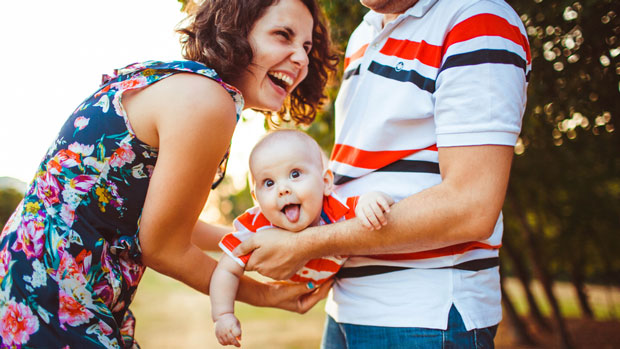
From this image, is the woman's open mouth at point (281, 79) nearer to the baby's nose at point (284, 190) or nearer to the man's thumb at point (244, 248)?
the baby's nose at point (284, 190)

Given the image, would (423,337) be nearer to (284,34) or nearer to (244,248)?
(244,248)

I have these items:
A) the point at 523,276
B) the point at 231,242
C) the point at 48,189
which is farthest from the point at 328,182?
the point at 523,276

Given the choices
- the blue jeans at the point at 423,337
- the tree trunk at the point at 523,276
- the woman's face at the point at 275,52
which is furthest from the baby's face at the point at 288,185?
the tree trunk at the point at 523,276

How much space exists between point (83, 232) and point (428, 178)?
1193 millimetres

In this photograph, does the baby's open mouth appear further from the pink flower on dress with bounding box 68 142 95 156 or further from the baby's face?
the pink flower on dress with bounding box 68 142 95 156

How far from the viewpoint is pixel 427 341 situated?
1603mm

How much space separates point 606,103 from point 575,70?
338 mm

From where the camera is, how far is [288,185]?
185cm

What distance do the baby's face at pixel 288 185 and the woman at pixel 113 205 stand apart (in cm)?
22

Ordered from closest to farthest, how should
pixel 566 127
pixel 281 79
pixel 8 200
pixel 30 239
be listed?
pixel 30 239, pixel 281 79, pixel 566 127, pixel 8 200

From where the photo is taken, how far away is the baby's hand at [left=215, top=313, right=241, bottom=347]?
5.95ft

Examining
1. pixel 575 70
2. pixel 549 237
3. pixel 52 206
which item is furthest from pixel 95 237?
pixel 549 237

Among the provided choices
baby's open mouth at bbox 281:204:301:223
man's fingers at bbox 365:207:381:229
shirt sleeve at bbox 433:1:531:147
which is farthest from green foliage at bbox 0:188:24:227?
shirt sleeve at bbox 433:1:531:147

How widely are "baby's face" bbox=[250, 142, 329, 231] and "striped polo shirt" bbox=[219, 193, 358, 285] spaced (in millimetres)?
60
